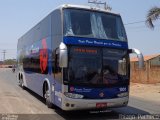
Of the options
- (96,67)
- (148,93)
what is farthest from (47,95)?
(148,93)

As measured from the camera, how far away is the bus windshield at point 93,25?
12.3 meters

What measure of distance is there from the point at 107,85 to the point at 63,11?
297 centimetres

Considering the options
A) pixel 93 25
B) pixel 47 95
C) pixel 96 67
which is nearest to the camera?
pixel 96 67

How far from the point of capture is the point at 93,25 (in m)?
12.7

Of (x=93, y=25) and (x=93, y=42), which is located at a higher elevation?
(x=93, y=25)

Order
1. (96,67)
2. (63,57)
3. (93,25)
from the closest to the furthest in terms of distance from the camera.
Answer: (63,57), (96,67), (93,25)

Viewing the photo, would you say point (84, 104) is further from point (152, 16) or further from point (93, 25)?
point (152, 16)

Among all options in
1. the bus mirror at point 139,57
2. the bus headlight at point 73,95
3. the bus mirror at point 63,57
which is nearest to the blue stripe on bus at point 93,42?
the bus mirror at point 139,57

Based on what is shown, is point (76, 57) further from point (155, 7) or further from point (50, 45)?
point (155, 7)

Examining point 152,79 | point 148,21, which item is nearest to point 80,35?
point 148,21

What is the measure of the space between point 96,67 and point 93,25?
153 centimetres

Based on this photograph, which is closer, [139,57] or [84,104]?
[84,104]

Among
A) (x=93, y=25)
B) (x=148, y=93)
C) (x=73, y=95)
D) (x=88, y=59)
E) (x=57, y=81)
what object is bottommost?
(x=148, y=93)

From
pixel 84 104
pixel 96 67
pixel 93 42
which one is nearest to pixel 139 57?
pixel 96 67
